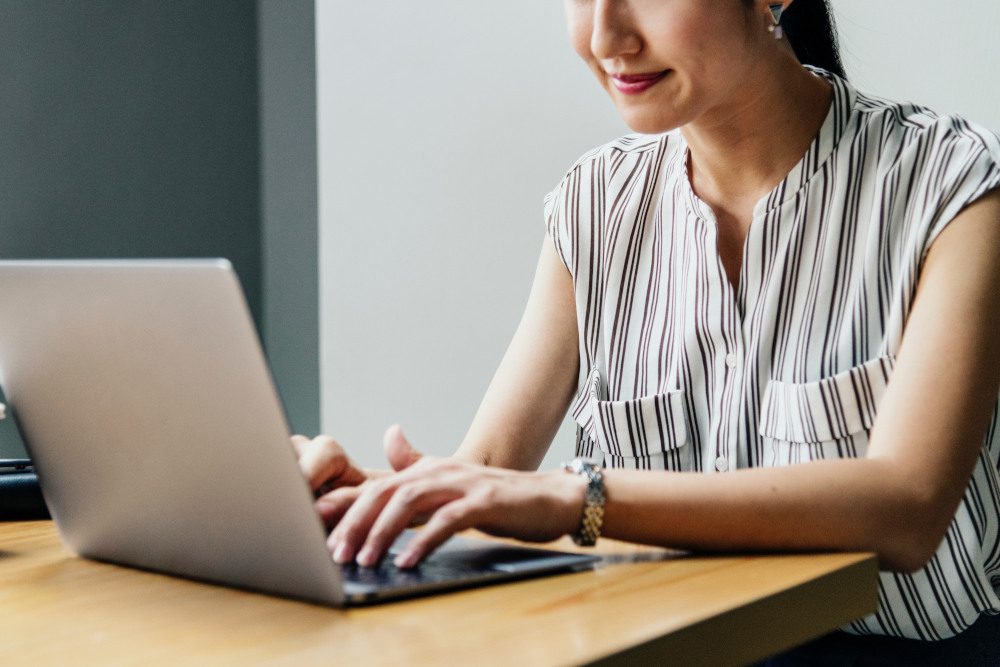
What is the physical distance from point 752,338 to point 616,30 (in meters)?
0.34

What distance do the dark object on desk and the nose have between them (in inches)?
26.0

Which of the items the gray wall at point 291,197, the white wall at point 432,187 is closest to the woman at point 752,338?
the white wall at point 432,187

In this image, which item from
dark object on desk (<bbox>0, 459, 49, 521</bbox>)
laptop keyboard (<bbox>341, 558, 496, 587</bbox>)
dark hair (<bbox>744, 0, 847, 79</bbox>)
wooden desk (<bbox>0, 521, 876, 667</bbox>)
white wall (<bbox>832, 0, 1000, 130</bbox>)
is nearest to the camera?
wooden desk (<bbox>0, 521, 876, 667</bbox>)

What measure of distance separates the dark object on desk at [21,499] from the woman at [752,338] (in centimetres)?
25

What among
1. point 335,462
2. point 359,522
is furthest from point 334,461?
point 359,522

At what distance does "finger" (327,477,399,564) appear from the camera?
2.52ft

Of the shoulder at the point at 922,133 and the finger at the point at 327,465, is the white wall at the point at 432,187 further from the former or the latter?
the finger at the point at 327,465

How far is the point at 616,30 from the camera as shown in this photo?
111 centimetres

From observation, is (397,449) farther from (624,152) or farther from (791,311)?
(624,152)

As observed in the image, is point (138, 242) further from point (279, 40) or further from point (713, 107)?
point (713, 107)

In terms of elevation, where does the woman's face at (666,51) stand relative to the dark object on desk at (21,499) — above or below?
above

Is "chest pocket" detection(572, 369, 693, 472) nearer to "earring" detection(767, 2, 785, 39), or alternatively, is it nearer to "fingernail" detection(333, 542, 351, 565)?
"earring" detection(767, 2, 785, 39)

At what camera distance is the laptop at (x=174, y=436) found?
64 centimetres

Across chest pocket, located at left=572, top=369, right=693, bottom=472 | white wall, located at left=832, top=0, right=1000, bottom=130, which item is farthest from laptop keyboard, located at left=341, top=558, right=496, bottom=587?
white wall, located at left=832, top=0, right=1000, bottom=130
